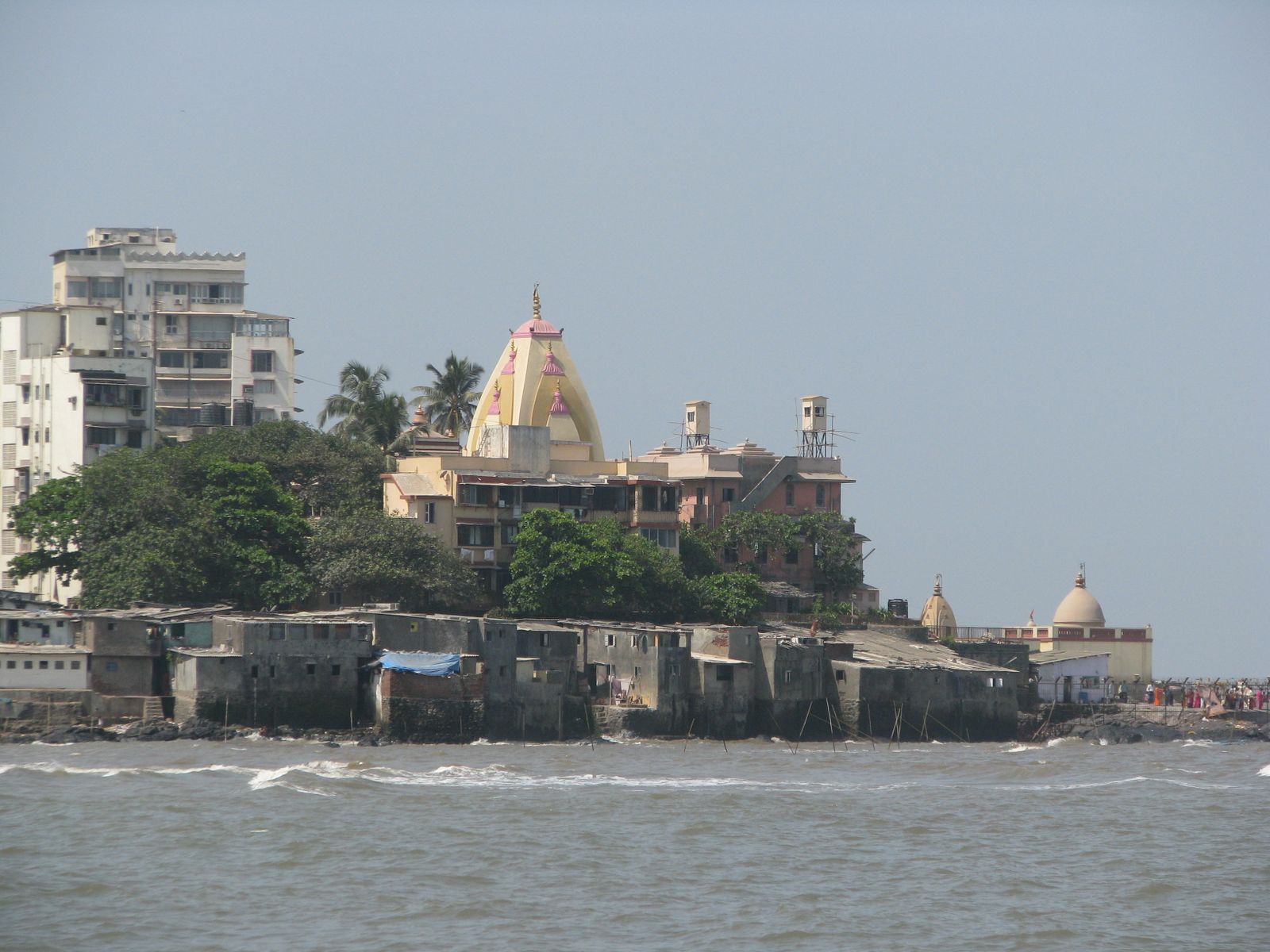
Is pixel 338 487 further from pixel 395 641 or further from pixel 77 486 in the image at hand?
pixel 395 641

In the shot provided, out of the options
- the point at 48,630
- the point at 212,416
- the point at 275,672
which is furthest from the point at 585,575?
the point at 212,416

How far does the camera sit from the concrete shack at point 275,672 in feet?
223

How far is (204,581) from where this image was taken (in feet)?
248

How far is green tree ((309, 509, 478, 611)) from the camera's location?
7719 centimetres

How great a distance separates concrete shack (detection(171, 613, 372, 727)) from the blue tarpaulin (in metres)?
1.12

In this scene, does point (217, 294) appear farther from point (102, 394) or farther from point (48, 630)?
point (48, 630)

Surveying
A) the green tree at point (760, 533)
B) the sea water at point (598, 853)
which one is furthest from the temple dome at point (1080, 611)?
the sea water at point (598, 853)

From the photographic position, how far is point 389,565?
77562 mm

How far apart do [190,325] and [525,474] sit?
26.4m

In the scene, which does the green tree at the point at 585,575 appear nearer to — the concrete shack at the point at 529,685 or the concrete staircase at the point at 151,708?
the concrete shack at the point at 529,685

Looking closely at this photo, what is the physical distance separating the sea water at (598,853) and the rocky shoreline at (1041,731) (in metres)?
1.02

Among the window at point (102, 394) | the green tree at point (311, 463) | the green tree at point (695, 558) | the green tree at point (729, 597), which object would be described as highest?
the window at point (102, 394)

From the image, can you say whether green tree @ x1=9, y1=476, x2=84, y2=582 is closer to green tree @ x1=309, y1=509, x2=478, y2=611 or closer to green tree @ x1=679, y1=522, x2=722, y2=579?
green tree @ x1=309, y1=509, x2=478, y2=611

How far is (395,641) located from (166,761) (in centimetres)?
1136
